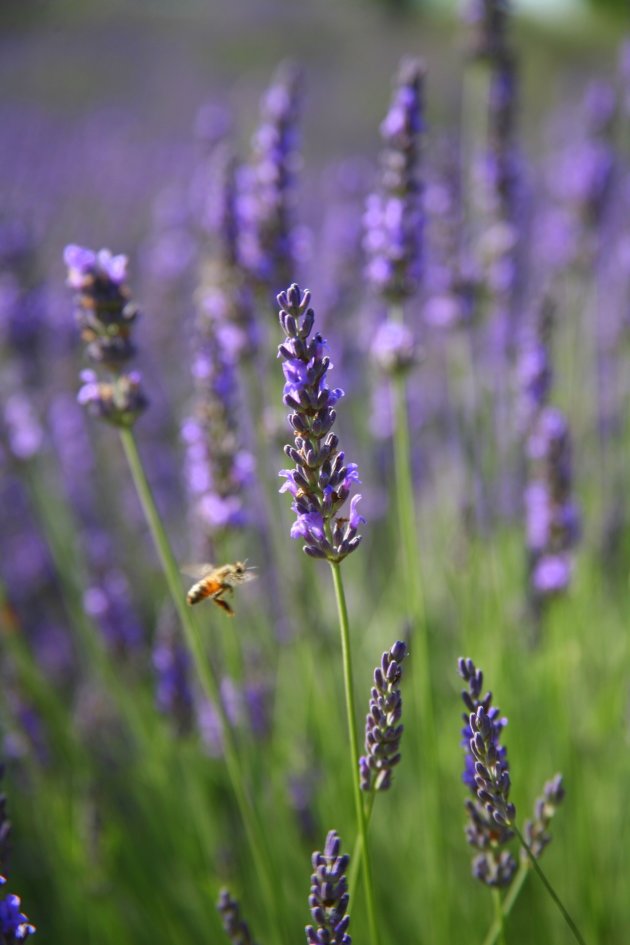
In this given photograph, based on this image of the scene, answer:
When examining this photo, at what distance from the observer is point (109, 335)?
1.66m

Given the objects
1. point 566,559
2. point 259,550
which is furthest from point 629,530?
point 259,550

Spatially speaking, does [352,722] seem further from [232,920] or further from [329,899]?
[232,920]

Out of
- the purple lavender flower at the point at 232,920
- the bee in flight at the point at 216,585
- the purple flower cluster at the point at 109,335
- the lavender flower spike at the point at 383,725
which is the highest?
the purple flower cluster at the point at 109,335

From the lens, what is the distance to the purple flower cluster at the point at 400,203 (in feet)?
→ 6.75

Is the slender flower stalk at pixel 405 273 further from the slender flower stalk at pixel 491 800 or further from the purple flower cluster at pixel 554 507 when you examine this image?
the slender flower stalk at pixel 491 800

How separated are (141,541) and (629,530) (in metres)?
2.59

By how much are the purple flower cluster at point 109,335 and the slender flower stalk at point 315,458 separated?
0.59 meters

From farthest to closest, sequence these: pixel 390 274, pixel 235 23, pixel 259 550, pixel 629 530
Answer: pixel 235 23, pixel 259 550, pixel 629 530, pixel 390 274

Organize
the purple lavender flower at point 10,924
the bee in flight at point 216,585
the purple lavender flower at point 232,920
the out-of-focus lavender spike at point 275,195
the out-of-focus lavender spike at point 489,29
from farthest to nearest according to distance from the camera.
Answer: the out-of-focus lavender spike at point 489,29 < the out-of-focus lavender spike at point 275,195 < the bee in flight at point 216,585 < the purple lavender flower at point 232,920 < the purple lavender flower at point 10,924

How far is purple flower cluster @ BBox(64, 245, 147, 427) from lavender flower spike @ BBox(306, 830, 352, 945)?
85 centimetres

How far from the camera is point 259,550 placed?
433 cm

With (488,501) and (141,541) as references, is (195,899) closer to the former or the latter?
(488,501)

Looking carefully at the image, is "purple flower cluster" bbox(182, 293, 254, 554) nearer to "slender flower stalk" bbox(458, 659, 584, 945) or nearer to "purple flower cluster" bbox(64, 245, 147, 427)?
"purple flower cluster" bbox(64, 245, 147, 427)

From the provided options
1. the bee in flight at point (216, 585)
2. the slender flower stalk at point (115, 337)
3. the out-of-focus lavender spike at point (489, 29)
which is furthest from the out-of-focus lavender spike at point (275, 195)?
the bee in flight at point (216, 585)
